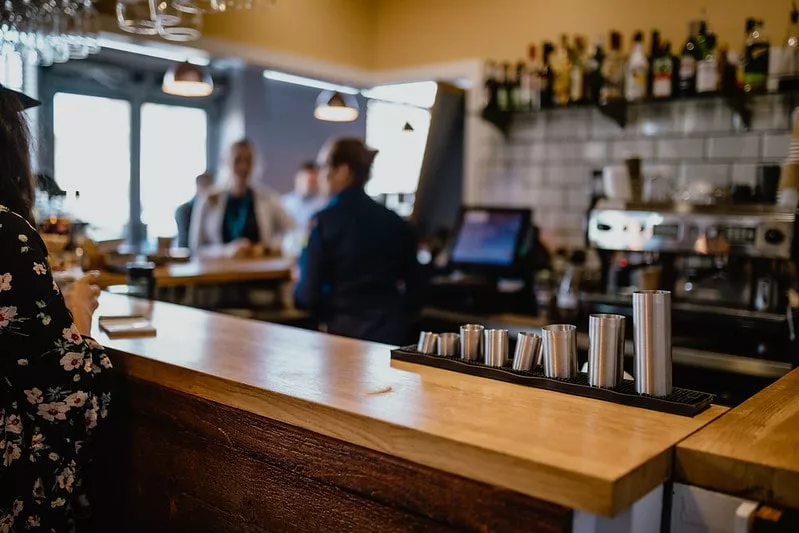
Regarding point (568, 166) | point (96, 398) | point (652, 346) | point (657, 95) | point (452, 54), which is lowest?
point (96, 398)

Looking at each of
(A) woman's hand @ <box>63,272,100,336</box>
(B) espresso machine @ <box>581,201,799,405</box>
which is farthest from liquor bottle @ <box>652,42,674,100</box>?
(A) woman's hand @ <box>63,272,100,336</box>

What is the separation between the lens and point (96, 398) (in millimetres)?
1687

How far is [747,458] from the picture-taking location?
113cm

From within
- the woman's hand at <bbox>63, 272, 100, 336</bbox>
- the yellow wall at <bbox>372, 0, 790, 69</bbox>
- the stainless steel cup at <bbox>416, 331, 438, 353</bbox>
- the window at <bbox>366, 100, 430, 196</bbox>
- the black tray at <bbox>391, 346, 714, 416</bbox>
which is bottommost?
the black tray at <bbox>391, 346, 714, 416</bbox>

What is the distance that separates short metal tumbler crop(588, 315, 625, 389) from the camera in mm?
1406

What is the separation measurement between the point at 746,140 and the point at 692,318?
4.59ft

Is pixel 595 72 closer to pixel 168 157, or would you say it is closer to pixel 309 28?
pixel 309 28

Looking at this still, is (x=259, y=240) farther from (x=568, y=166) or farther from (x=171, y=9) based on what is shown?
(x=171, y=9)

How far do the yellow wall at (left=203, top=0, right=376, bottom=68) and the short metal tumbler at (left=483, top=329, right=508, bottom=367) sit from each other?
3758 mm

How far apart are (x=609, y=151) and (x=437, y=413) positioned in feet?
11.5

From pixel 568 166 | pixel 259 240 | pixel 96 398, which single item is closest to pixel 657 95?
pixel 568 166

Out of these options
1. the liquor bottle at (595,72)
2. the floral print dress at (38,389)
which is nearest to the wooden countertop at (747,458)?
the floral print dress at (38,389)

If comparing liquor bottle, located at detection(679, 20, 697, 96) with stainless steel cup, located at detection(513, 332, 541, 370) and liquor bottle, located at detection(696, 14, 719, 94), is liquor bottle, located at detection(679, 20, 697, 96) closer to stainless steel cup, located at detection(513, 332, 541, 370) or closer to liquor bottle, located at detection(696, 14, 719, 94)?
liquor bottle, located at detection(696, 14, 719, 94)

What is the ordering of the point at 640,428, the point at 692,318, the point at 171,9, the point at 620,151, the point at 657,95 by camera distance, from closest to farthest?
the point at 640,428
the point at 171,9
the point at 692,318
the point at 657,95
the point at 620,151
